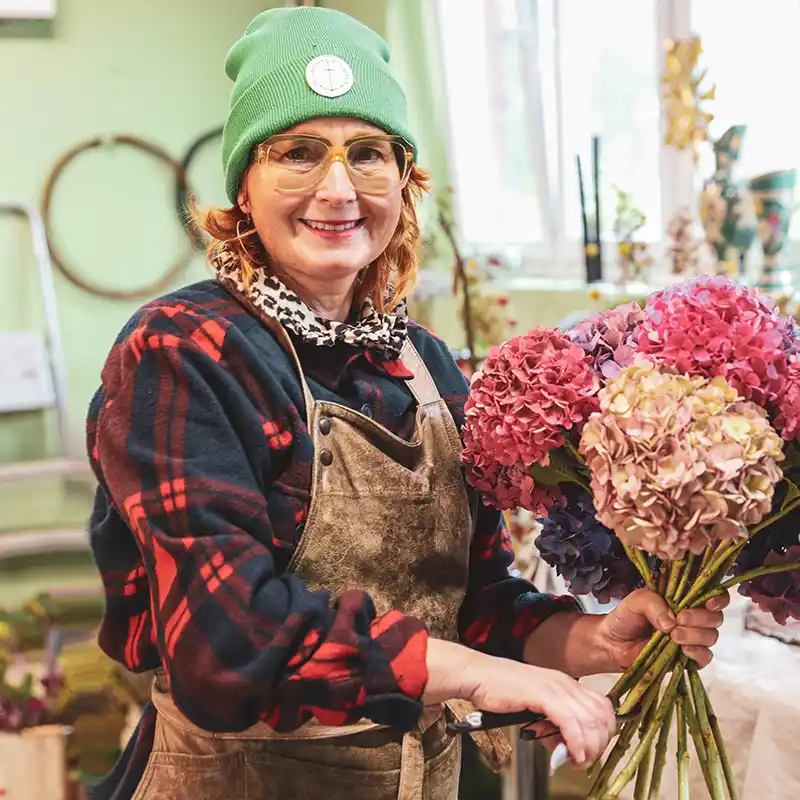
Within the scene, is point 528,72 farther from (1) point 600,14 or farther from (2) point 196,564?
(2) point 196,564

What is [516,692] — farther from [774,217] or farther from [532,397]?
[774,217]

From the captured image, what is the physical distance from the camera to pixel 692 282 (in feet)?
3.63

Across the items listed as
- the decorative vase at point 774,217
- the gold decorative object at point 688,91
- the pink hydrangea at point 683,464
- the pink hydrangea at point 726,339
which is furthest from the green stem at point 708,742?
the gold decorative object at point 688,91

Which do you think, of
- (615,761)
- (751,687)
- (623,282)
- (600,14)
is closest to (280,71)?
(615,761)

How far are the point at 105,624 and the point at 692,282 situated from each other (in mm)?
756

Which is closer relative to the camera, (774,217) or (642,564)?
(642,564)

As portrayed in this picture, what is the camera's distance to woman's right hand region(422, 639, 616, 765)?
3.35ft

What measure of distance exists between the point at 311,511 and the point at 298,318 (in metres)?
0.22

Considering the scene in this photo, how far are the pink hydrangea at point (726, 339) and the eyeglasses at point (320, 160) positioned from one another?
0.36 meters

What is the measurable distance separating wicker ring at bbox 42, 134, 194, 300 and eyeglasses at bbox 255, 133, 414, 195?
2.61 m

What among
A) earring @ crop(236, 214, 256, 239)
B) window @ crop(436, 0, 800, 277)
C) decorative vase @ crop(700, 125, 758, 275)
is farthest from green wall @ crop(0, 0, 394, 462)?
earring @ crop(236, 214, 256, 239)

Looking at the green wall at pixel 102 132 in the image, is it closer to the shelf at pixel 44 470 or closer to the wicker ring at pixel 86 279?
the wicker ring at pixel 86 279

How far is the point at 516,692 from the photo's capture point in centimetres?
104

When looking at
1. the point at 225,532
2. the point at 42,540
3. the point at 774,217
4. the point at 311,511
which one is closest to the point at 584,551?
the point at 311,511
